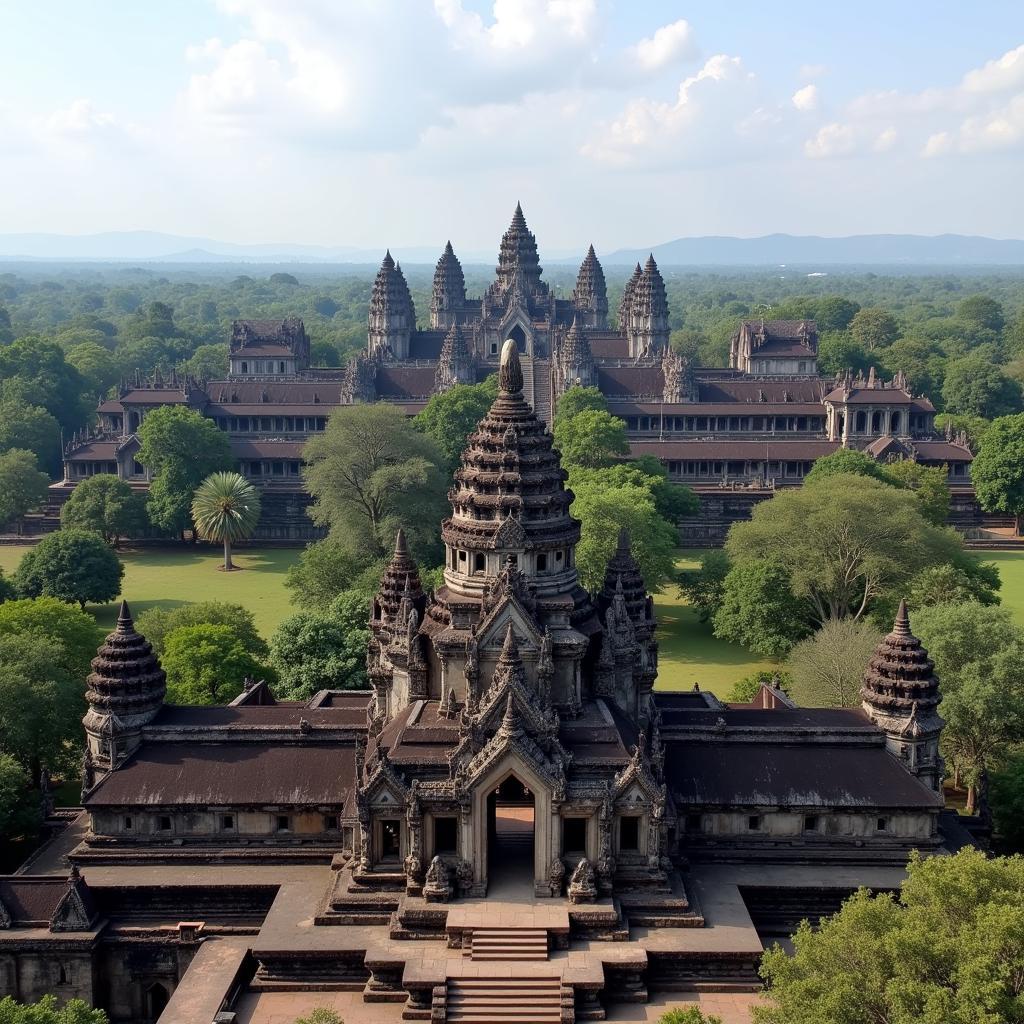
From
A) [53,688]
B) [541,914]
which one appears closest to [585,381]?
[53,688]

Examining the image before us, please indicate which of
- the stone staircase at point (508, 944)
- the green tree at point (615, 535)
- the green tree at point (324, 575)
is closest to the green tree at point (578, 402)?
the green tree at point (615, 535)

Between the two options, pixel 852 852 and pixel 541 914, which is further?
pixel 852 852

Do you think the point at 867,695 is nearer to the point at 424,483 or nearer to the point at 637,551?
the point at 637,551

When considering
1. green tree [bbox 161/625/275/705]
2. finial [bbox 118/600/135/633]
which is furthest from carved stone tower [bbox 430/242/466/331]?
finial [bbox 118/600/135/633]

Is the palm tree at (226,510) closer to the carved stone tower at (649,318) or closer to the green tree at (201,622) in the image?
the green tree at (201,622)

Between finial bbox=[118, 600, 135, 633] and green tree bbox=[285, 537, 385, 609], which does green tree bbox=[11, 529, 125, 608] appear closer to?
green tree bbox=[285, 537, 385, 609]

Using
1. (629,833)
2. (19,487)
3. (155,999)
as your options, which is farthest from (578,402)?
(155,999)
